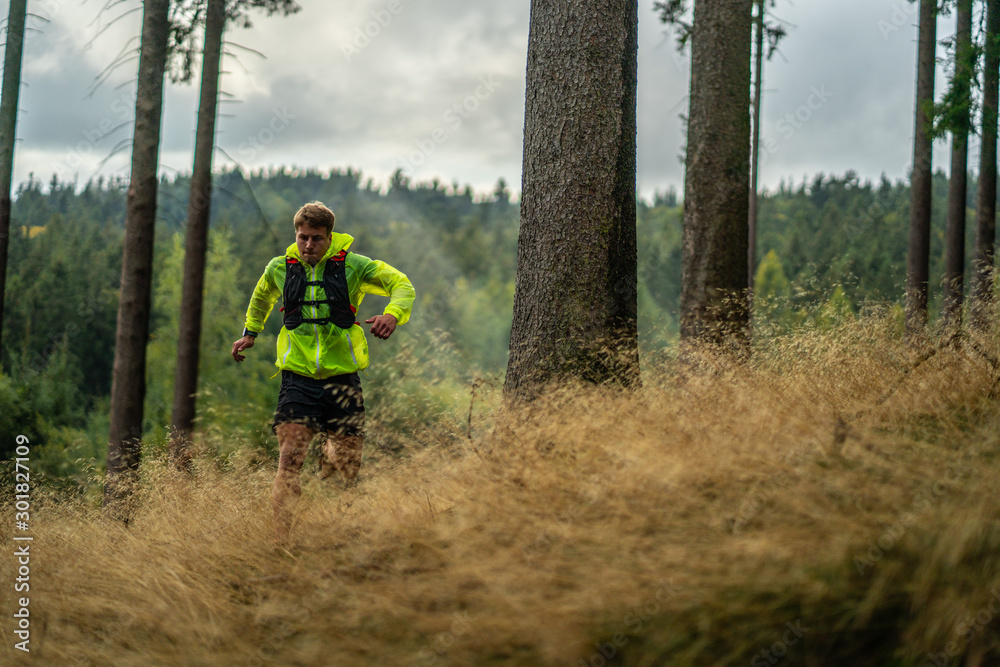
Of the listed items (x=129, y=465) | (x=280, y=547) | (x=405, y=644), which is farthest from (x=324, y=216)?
(x=129, y=465)

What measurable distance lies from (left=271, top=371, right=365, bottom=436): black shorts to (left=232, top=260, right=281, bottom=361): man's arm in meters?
0.38

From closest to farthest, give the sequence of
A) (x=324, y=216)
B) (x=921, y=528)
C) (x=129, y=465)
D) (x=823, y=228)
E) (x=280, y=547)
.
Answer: (x=921, y=528), (x=280, y=547), (x=324, y=216), (x=129, y=465), (x=823, y=228)

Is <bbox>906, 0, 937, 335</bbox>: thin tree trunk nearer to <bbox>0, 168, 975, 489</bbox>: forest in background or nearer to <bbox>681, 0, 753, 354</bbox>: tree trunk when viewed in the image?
<bbox>0, 168, 975, 489</bbox>: forest in background

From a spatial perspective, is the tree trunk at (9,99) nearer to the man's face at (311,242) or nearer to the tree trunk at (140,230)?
the tree trunk at (140,230)

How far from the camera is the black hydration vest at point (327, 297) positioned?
417 centimetres

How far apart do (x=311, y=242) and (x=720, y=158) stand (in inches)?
170

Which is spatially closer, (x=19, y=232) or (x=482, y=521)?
(x=482, y=521)

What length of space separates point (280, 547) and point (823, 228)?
6904 centimetres

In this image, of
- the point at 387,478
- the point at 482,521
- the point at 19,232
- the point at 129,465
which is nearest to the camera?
the point at 482,521

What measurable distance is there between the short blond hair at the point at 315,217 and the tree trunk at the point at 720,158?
383 cm

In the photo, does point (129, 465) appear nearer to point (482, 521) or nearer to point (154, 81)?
point (154, 81)

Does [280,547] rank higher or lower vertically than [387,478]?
lower

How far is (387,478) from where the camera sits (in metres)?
3.80

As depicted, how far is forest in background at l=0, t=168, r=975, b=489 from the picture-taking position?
5.55 meters
